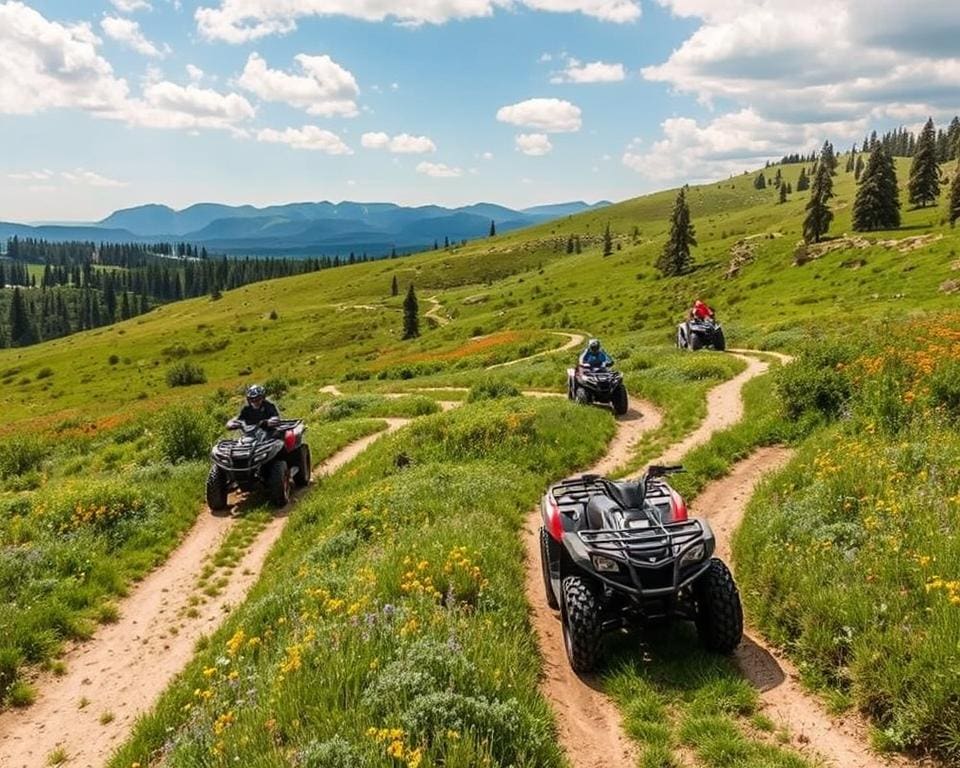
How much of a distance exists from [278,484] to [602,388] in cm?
1053

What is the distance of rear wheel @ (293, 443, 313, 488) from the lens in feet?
55.0

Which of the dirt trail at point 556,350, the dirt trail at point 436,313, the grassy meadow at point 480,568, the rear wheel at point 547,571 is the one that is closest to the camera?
the grassy meadow at point 480,568

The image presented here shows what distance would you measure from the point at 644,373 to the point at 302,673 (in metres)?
22.3

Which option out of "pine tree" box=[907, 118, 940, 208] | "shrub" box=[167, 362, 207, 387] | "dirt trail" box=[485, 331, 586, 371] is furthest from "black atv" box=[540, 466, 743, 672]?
"pine tree" box=[907, 118, 940, 208]

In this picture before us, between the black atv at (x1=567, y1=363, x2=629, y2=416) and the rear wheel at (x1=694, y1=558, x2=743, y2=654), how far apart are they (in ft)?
45.5

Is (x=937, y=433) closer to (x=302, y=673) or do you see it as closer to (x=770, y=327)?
(x=302, y=673)

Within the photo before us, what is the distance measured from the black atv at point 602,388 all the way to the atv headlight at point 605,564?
46.9 feet

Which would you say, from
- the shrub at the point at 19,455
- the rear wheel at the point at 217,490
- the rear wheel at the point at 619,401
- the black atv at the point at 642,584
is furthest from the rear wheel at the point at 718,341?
the shrub at the point at 19,455

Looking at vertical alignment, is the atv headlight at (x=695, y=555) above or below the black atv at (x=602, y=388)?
above

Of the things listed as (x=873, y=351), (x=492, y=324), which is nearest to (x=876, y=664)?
(x=873, y=351)

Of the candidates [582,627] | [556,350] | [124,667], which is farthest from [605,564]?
[556,350]

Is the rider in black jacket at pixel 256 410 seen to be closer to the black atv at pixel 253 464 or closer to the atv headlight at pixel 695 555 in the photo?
the black atv at pixel 253 464

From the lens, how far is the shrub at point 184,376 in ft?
246

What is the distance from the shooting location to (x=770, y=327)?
131 feet
